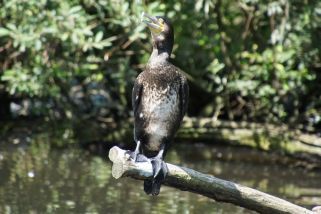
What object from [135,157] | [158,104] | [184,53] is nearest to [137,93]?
[158,104]

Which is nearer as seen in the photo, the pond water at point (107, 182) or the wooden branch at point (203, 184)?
the wooden branch at point (203, 184)

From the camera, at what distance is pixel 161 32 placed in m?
5.88

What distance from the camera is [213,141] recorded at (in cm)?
1027

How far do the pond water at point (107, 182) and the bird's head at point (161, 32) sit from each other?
1.88 meters

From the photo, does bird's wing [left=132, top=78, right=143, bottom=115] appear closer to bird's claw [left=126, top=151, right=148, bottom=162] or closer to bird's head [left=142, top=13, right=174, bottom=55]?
bird's head [left=142, top=13, right=174, bottom=55]

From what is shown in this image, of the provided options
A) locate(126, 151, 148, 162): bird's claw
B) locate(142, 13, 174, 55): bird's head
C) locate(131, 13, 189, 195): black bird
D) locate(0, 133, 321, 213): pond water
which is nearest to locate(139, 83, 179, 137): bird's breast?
locate(131, 13, 189, 195): black bird

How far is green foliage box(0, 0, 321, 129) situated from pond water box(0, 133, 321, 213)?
0.68 meters

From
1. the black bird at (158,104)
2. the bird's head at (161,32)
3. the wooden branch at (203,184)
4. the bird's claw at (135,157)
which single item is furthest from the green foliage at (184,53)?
the wooden branch at (203,184)

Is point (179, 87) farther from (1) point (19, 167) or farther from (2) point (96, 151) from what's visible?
(2) point (96, 151)

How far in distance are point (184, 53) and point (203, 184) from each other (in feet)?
17.1

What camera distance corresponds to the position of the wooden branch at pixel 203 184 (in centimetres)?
485

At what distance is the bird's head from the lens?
5844mm

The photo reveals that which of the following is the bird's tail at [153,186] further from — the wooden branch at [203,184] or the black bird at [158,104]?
the black bird at [158,104]

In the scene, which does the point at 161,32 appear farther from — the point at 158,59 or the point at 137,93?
the point at 137,93
